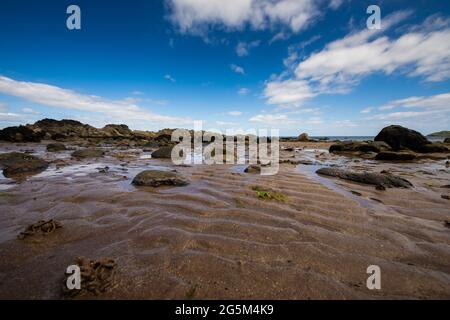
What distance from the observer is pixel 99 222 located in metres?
3.77

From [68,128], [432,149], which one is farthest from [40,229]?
[68,128]

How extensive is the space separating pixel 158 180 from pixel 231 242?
3.85 m

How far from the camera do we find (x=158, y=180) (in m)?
6.32

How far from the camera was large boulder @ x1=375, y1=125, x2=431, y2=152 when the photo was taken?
17875 mm

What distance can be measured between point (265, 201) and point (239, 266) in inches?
97.5

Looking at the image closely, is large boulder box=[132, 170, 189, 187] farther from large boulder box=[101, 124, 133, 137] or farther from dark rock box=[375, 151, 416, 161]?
large boulder box=[101, 124, 133, 137]

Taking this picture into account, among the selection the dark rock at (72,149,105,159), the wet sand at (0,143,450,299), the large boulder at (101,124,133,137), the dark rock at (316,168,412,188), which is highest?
the large boulder at (101,124,133,137)

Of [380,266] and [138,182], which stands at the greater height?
[138,182]

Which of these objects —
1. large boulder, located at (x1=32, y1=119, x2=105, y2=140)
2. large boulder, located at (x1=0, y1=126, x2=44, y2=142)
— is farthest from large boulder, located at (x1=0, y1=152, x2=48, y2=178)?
large boulder, located at (x1=32, y1=119, x2=105, y2=140)

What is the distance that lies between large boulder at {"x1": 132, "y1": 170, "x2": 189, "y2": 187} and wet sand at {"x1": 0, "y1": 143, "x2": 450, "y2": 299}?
1.83 feet

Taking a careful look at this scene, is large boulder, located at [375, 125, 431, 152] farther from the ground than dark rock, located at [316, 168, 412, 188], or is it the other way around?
large boulder, located at [375, 125, 431, 152]

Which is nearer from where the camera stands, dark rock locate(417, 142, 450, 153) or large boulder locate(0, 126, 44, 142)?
dark rock locate(417, 142, 450, 153)
